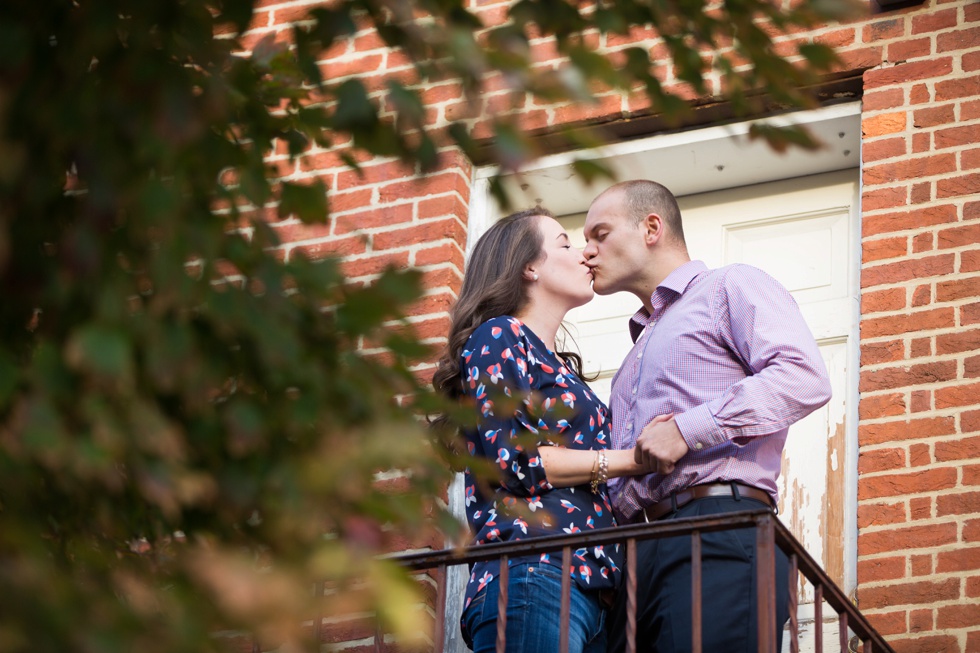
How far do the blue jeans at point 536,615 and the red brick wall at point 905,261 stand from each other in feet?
3.60

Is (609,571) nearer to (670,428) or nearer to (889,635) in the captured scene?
(670,428)

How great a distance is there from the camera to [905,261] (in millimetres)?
5379

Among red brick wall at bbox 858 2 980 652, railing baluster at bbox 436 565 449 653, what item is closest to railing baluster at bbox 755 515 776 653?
railing baluster at bbox 436 565 449 653

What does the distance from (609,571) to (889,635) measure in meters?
1.15

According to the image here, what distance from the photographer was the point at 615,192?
518cm

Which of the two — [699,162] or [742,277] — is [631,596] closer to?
[742,277]

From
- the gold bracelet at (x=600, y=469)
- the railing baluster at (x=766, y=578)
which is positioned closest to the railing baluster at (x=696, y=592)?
the railing baluster at (x=766, y=578)

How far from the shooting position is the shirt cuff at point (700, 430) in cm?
421

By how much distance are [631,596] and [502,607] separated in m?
0.34

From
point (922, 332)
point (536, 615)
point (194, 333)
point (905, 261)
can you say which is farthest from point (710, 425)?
point (194, 333)

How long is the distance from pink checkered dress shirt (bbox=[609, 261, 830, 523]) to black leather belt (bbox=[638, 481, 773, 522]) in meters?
0.02

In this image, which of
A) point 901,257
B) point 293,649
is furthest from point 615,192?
point 293,649

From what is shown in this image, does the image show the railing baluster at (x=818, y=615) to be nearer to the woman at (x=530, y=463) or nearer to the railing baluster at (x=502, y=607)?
the woman at (x=530, y=463)

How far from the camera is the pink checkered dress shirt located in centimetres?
423
